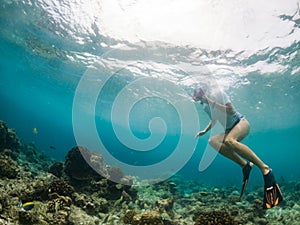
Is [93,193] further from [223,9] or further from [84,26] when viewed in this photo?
[84,26]

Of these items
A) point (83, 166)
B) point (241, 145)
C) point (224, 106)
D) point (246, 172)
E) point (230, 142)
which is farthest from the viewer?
point (83, 166)

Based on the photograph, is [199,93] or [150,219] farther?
[199,93]

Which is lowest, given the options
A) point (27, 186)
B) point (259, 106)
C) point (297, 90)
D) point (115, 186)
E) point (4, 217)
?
point (4, 217)

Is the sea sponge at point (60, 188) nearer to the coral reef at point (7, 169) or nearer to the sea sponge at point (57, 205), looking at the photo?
the sea sponge at point (57, 205)

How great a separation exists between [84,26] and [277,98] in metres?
20.7

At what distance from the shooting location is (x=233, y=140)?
6023mm

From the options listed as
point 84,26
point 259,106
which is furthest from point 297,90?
point 84,26

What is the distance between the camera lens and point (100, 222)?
570cm

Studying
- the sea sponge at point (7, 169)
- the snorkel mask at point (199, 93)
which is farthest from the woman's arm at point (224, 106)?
the sea sponge at point (7, 169)

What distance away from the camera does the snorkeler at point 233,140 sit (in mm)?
5500

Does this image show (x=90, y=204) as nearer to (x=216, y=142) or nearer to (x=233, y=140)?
(x=216, y=142)

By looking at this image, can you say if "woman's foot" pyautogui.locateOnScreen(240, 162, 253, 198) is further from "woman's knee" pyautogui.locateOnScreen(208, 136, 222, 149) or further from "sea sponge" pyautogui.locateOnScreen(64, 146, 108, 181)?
"sea sponge" pyautogui.locateOnScreen(64, 146, 108, 181)

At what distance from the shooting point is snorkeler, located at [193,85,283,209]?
18.0ft

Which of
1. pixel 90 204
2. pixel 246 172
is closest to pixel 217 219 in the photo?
pixel 246 172
